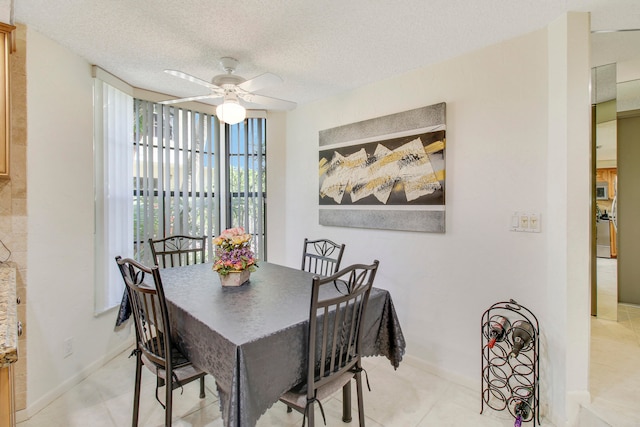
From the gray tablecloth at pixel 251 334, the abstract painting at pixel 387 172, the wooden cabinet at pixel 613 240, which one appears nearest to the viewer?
the gray tablecloth at pixel 251 334

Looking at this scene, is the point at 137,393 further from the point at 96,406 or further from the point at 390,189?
the point at 390,189

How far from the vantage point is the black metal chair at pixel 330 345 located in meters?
1.30

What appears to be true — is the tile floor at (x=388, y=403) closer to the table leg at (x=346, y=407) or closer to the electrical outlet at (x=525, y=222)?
the table leg at (x=346, y=407)

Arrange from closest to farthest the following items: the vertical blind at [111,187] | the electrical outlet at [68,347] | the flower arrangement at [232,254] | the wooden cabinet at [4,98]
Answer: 1. the wooden cabinet at [4,98]
2. the flower arrangement at [232,254]
3. the electrical outlet at [68,347]
4. the vertical blind at [111,187]

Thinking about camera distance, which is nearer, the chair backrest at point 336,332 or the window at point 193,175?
the chair backrest at point 336,332

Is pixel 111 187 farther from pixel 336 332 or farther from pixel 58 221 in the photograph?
pixel 336 332

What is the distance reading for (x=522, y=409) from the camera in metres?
1.77

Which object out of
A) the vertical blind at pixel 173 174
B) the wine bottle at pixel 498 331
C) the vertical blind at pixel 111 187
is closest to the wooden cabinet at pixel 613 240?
the wine bottle at pixel 498 331

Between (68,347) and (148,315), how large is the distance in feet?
4.18

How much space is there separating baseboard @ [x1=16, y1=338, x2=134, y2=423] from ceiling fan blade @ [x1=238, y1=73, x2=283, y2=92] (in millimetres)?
2431

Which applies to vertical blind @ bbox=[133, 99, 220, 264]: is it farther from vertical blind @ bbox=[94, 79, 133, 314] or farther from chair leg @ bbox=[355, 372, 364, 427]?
chair leg @ bbox=[355, 372, 364, 427]

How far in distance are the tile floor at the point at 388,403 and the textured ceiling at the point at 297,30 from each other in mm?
2300

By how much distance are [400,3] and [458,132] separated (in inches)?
39.3

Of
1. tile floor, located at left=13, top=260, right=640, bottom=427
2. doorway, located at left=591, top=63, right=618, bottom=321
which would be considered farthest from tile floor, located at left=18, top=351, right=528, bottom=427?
doorway, located at left=591, top=63, right=618, bottom=321
